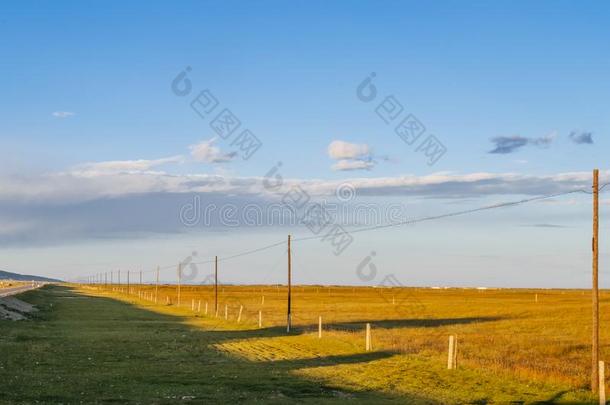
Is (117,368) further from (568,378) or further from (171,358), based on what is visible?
(568,378)

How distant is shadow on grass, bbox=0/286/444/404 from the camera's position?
22.9 meters

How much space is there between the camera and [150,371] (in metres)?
29.3

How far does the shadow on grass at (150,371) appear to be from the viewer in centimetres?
2289

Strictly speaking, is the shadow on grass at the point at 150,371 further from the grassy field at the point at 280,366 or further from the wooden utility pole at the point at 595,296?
the wooden utility pole at the point at 595,296

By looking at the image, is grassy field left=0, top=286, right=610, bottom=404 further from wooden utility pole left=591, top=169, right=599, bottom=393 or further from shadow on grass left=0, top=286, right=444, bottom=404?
wooden utility pole left=591, top=169, right=599, bottom=393

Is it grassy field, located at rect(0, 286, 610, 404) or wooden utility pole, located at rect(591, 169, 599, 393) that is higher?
wooden utility pole, located at rect(591, 169, 599, 393)

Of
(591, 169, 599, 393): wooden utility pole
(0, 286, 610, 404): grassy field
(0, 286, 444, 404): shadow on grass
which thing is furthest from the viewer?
(591, 169, 599, 393): wooden utility pole

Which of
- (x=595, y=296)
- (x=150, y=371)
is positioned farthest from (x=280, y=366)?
(x=595, y=296)

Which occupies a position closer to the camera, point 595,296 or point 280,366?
point 595,296

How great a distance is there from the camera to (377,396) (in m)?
23.6

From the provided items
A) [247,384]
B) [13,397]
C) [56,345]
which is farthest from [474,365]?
[56,345]

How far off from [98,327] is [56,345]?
16.6m

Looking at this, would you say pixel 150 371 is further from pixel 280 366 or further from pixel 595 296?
pixel 595 296

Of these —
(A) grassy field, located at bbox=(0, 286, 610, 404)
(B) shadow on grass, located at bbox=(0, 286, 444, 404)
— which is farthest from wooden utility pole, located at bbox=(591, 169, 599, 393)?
(B) shadow on grass, located at bbox=(0, 286, 444, 404)
